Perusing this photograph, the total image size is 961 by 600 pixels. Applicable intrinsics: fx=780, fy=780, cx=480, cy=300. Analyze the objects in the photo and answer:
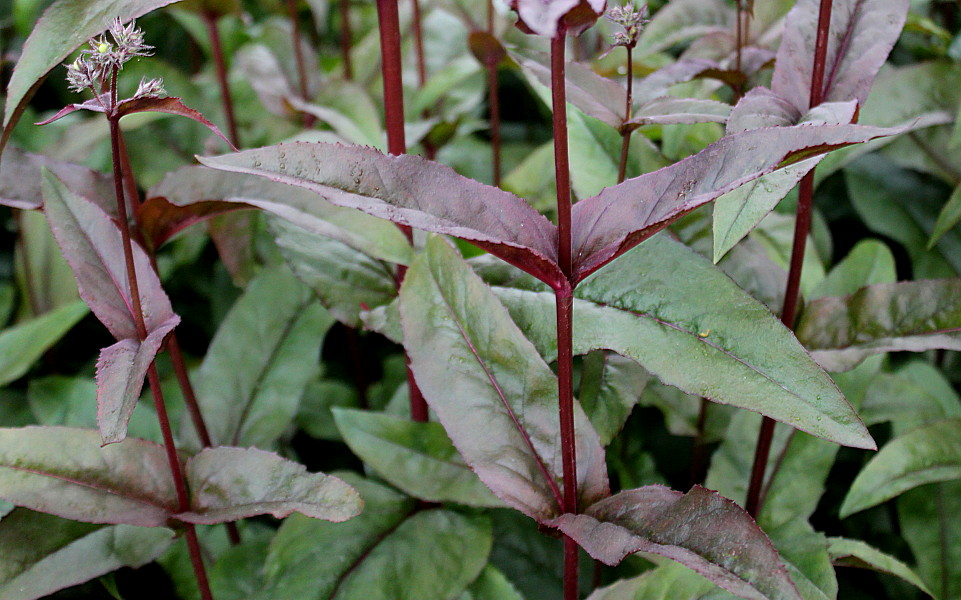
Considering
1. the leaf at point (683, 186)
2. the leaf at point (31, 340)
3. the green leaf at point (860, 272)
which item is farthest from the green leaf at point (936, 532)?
the leaf at point (31, 340)

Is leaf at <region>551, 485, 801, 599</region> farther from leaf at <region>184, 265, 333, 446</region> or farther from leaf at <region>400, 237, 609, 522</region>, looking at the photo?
leaf at <region>184, 265, 333, 446</region>

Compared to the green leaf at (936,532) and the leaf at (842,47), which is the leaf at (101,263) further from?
the green leaf at (936,532)

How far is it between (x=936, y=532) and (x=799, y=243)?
46cm

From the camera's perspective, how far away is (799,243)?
2.54 feet

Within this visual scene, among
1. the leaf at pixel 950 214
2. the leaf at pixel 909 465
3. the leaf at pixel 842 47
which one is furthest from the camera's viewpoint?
the leaf at pixel 950 214

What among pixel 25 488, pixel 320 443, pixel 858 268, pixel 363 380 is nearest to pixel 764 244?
pixel 858 268

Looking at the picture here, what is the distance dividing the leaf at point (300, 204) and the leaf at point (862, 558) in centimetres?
53

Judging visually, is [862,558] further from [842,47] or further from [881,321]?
[842,47]

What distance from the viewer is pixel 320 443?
1279 millimetres

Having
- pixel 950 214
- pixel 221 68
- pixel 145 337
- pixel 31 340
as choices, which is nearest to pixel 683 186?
pixel 145 337

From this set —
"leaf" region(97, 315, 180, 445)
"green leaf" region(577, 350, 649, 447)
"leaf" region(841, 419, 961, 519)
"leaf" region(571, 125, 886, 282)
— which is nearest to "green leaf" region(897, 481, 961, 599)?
"leaf" region(841, 419, 961, 519)

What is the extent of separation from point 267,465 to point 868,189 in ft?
3.40

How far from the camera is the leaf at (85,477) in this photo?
2.37 ft

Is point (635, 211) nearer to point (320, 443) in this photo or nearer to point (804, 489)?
point (804, 489)
